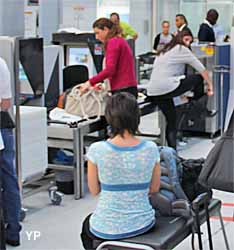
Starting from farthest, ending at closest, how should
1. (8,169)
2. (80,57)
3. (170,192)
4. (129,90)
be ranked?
(80,57) < (129,90) < (8,169) < (170,192)

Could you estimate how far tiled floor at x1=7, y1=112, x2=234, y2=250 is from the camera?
3.83m

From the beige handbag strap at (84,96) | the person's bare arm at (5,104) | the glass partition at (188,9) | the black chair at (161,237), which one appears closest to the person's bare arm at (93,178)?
the black chair at (161,237)

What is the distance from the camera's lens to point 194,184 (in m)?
3.43

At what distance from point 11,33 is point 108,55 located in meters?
2.97

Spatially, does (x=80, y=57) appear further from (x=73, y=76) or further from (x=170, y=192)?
(x=170, y=192)

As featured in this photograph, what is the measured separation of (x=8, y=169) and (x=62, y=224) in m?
0.71

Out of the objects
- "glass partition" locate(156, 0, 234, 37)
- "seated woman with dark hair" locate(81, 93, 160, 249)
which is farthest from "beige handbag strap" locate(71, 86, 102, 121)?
"glass partition" locate(156, 0, 234, 37)

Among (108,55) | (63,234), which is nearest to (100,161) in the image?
(63,234)

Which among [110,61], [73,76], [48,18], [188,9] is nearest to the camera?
[110,61]

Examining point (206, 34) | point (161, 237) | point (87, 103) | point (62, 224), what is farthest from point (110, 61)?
point (206, 34)

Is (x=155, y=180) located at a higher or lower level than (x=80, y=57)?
lower

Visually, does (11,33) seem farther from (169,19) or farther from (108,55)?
(169,19)

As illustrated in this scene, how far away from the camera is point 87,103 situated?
4.98 meters

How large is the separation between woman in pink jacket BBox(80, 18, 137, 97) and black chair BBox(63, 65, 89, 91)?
0.81 meters
